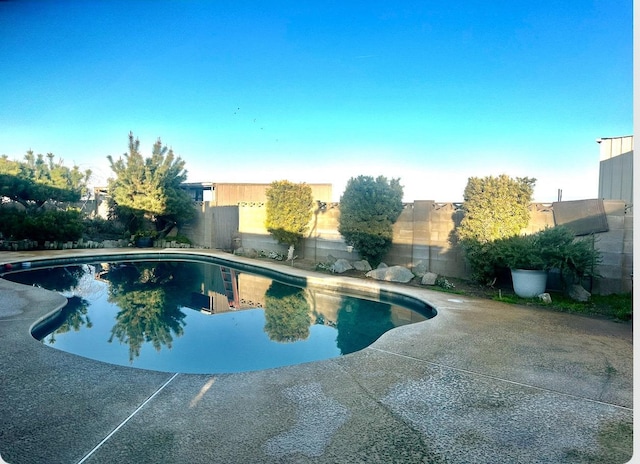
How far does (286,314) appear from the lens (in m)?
6.29

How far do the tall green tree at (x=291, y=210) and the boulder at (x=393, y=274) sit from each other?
3068 mm

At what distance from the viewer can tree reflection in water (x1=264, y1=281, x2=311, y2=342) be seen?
5.18 meters

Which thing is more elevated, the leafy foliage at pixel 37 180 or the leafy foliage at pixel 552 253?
the leafy foliage at pixel 37 180

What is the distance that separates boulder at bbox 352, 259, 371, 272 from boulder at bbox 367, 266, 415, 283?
592 mm

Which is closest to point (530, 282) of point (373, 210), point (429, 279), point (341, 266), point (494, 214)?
point (494, 214)

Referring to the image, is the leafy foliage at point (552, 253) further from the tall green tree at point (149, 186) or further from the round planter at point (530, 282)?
the tall green tree at point (149, 186)

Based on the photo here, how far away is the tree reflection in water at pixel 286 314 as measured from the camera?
518cm

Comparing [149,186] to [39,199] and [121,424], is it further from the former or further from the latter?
[121,424]

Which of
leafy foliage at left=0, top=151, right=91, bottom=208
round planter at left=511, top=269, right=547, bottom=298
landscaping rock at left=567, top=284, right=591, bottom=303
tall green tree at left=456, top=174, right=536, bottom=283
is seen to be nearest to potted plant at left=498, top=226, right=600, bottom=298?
round planter at left=511, top=269, right=547, bottom=298

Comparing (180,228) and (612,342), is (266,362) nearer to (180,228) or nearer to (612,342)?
(612,342)

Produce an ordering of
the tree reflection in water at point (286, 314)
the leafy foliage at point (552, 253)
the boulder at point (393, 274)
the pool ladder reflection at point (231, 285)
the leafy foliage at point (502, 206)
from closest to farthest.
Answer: the tree reflection in water at point (286, 314)
the leafy foliage at point (552, 253)
the leafy foliage at point (502, 206)
the pool ladder reflection at point (231, 285)
the boulder at point (393, 274)

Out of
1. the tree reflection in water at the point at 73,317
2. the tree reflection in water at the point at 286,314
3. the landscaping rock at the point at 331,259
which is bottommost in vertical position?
the tree reflection in water at the point at 286,314

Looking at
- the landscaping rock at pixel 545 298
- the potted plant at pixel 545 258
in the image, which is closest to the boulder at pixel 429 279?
the potted plant at pixel 545 258

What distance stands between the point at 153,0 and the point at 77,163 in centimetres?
1504
